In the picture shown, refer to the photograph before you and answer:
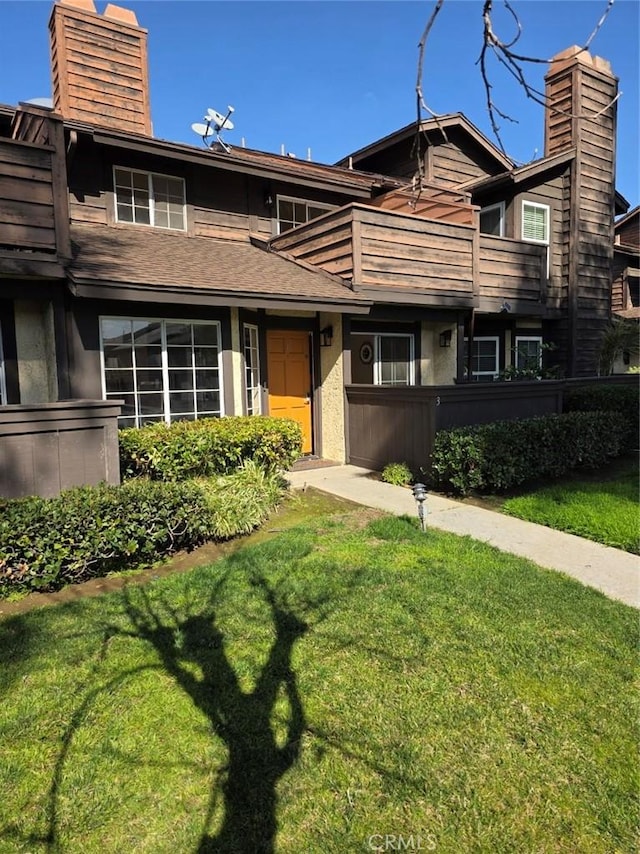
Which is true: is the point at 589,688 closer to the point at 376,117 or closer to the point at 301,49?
the point at 376,117

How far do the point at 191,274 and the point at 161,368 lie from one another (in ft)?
4.70

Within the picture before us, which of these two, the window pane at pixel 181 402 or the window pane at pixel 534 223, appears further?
the window pane at pixel 534 223

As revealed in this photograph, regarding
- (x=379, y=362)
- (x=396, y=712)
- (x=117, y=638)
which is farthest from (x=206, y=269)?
(x=396, y=712)

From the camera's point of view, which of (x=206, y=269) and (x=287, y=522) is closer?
(x=287, y=522)

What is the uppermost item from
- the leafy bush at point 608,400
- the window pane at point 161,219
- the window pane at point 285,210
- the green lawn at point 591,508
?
the window pane at point 285,210

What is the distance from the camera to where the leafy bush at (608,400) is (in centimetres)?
999

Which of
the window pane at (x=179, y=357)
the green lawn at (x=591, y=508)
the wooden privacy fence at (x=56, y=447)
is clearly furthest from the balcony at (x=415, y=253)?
the wooden privacy fence at (x=56, y=447)

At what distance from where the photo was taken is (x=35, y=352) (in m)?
7.41

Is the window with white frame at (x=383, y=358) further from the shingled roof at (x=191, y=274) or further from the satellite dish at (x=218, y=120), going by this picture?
the satellite dish at (x=218, y=120)

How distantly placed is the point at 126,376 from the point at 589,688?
6776 mm

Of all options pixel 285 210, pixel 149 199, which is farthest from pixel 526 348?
pixel 149 199

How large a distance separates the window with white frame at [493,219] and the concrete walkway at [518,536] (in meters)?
Result: 8.64

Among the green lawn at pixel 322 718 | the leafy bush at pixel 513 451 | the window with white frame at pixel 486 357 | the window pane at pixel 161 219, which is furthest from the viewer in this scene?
the window with white frame at pixel 486 357

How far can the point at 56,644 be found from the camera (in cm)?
340
